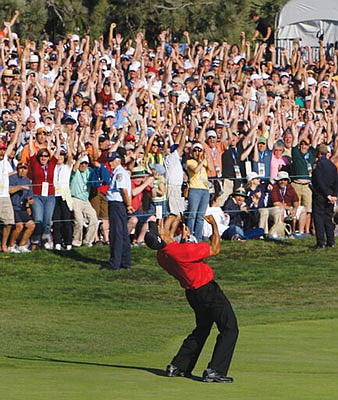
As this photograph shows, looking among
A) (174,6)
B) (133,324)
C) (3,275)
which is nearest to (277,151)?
(3,275)

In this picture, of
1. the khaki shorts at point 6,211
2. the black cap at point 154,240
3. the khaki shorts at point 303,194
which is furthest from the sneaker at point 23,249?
the black cap at point 154,240

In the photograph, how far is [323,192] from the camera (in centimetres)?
2200

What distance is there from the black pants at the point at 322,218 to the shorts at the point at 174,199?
2362 millimetres

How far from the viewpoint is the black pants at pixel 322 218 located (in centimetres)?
2219

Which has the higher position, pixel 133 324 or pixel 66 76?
pixel 66 76

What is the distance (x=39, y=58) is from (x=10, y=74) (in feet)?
3.11

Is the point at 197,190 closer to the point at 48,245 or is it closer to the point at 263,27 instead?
the point at 48,245

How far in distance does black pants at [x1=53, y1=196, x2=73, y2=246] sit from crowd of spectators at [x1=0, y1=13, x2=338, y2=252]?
0.02 m

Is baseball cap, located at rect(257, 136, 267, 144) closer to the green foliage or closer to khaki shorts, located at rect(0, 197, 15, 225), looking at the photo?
khaki shorts, located at rect(0, 197, 15, 225)

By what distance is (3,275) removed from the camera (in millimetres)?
20266

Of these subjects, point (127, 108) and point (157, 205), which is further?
point (127, 108)

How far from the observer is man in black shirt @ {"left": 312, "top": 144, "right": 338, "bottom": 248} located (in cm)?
2181

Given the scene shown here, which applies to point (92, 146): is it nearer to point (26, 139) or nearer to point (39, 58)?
point (26, 139)

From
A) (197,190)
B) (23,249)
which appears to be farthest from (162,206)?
(23,249)
